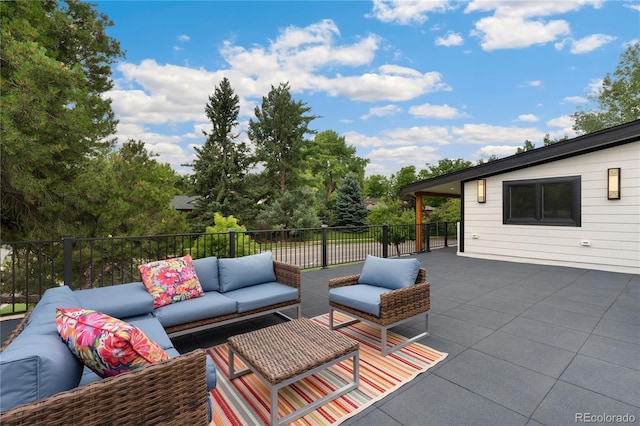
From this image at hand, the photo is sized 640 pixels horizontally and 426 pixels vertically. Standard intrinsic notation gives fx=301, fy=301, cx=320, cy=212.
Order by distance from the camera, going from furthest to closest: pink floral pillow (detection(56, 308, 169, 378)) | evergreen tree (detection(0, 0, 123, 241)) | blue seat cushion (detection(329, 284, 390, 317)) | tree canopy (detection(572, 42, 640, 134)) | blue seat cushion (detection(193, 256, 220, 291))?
tree canopy (detection(572, 42, 640, 134)) < evergreen tree (detection(0, 0, 123, 241)) < blue seat cushion (detection(193, 256, 220, 291)) < blue seat cushion (detection(329, 284, 390, 317)) < pink floral pillow (detection(56, 308, 169, 378))

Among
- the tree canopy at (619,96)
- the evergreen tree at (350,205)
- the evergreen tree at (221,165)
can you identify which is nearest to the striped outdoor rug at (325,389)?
the evergreen tree at (221,165)

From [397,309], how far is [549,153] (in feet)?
18.9

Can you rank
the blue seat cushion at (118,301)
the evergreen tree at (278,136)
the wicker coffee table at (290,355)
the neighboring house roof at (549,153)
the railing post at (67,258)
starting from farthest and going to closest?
1. the evergreen tree at (278,136)
2. the neighboring house roof at (549,153)
3. the railing post at (67,258)
4. the blue seat cushion at (118,301)
5. the wicker coffee table at (290,355)

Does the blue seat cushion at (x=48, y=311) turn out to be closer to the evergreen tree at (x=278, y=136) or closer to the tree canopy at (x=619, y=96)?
the evergreen tree at (x=278, y=136)

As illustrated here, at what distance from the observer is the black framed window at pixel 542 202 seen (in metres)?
6.30

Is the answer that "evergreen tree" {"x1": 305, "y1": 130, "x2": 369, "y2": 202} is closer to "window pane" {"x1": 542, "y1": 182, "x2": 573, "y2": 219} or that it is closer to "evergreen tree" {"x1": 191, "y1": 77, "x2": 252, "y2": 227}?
"evergreen tree" {"x1": 191, "y1": 77, "x2": 252, "y2": 227}

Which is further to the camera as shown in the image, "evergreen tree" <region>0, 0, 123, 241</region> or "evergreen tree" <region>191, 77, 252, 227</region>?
"evergreen tree" <region>191, 77, 252, 227</region>

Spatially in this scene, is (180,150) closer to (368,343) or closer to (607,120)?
(368,343)

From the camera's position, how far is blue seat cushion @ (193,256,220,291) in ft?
10.9

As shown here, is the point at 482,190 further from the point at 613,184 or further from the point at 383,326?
the point at 383,326

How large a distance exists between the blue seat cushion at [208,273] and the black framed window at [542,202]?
685 cm

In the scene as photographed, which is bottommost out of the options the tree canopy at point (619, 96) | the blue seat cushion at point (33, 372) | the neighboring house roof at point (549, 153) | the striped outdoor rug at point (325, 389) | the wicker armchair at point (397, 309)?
the striped outdoor rug at point (325, 389)

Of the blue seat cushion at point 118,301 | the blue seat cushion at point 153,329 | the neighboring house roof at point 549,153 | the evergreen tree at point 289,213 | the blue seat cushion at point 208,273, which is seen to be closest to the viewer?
the blue seat cushion at point 153,329

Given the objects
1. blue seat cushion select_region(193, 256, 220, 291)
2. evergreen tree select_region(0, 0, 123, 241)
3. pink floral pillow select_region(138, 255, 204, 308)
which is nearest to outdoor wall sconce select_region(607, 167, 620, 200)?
→ blue seat cushion select_region(193, 256, 220, 291)
